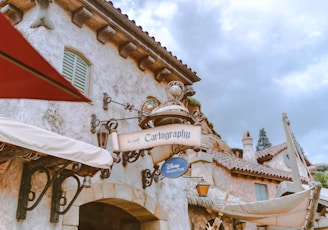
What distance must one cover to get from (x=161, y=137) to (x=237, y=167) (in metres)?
11.3

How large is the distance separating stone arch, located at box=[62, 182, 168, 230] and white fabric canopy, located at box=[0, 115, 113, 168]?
144cm

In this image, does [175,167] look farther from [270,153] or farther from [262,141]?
[262,141]

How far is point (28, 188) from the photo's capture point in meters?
5.42

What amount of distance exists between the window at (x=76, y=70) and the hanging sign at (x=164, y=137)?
162 cm

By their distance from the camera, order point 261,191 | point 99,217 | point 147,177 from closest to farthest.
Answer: point 147,177 → point 99,217 → point 261,191

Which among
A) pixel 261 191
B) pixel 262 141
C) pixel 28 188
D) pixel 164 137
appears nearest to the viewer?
pixel 28 188

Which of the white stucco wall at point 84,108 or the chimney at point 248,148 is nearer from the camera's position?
the white stucco wall at point 84,108

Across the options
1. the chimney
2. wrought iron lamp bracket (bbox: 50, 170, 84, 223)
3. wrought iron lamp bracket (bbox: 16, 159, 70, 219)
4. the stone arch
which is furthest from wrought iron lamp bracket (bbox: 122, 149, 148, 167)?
the chimney

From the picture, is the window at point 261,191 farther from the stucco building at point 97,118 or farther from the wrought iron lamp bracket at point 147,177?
the wrought iron lamp bracket at point 147,177

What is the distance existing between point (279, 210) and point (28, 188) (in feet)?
19.6

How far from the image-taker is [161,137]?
20.7ft

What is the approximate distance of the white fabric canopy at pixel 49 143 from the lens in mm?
4078

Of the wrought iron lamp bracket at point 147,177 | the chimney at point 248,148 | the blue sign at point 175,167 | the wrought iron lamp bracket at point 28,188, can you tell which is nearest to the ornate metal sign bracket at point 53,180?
the wrought iron lamp bracket at point 28,188

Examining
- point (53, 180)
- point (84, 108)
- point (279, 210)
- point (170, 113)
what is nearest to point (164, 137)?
point (170, 113)
